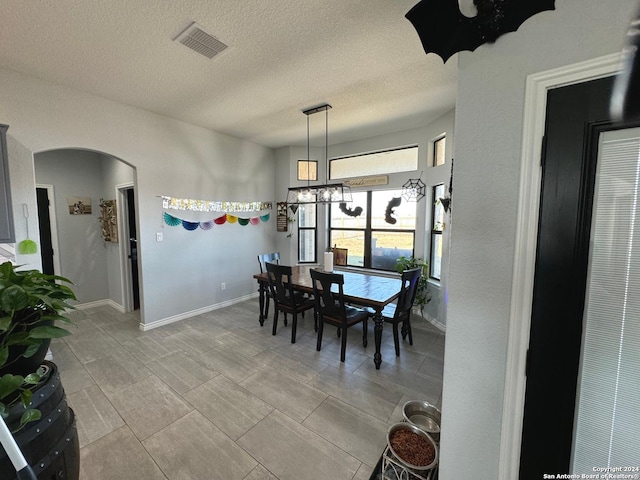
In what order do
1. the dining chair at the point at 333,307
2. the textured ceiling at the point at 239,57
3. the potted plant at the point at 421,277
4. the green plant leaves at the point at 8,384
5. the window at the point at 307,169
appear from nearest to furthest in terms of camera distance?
the green plant leaves at the point at 8,384, the textured ceiling at the point at 239,57, the dining chair at the point at 333,307, the potted plant at the point at 421,277, the window at the point at 307,169

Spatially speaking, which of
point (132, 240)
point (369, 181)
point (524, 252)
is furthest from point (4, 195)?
point (369, 181)

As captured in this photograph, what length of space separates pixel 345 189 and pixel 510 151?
2287 mm

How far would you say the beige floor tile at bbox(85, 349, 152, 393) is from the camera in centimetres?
237

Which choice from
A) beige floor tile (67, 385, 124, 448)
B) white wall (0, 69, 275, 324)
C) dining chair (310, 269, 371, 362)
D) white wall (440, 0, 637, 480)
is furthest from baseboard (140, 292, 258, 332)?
white wall (440, 0, 637, 480)

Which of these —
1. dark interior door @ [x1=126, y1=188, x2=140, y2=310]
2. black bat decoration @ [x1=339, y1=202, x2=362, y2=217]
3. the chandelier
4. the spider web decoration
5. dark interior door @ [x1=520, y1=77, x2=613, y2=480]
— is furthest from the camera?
black bat decoration @ [x1=339, y1=202, x2=362, y2=217]

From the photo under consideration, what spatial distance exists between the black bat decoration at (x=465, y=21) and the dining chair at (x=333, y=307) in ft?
6.27

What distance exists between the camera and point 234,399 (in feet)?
7.08

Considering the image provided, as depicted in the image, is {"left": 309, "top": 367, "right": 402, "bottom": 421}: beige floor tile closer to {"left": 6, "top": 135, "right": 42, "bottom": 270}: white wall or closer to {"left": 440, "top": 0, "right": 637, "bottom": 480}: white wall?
{"left": 440, "top": 0, "right": 637, "bottom": 480}: white wall

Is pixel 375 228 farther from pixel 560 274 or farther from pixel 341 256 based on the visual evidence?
pixel 560 274

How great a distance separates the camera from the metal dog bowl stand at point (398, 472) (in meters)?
1.33

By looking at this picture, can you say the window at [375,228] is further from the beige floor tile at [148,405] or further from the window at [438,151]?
the beige floor tile at [148,405]

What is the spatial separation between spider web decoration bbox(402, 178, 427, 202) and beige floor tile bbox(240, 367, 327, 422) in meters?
3.10

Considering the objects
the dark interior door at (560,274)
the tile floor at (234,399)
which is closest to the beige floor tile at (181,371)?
the tile floor at (234,399)

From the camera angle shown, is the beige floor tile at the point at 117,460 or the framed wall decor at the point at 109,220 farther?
the framed wall decor at the point at 109,220
